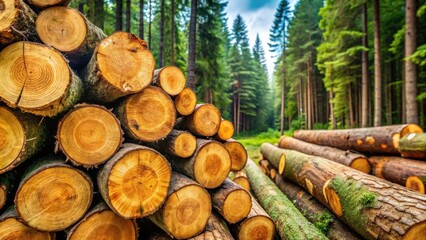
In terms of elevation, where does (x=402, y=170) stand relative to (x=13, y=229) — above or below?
above

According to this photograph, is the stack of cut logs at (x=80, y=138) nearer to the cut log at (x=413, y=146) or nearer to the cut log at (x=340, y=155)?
the cut log at (x=340, y=155)

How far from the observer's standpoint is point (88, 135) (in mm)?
2084

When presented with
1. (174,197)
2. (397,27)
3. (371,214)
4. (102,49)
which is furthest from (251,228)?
(397,27)

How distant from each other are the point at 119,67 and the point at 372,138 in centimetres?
545

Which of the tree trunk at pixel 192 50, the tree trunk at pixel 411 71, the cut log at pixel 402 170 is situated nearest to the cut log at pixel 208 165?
the cut log at pixel 402 170

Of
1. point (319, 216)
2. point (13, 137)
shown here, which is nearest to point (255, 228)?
point (319, 216)

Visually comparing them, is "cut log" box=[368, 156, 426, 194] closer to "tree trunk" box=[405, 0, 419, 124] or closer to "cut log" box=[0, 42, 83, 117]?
"tree trunk" box=[405, 0, 419, 124]

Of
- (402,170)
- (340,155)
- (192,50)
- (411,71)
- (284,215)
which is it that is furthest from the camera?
(192,50)

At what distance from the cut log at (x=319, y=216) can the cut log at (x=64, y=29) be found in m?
4.27

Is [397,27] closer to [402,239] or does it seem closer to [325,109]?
[325,109]

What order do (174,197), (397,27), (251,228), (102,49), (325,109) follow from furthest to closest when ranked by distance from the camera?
(325,109) < (397,27) < (251,228) < (174,197) < (102,49)

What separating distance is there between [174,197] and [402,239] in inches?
93.2

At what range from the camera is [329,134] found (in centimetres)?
665

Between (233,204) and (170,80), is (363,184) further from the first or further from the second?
(170,80)
